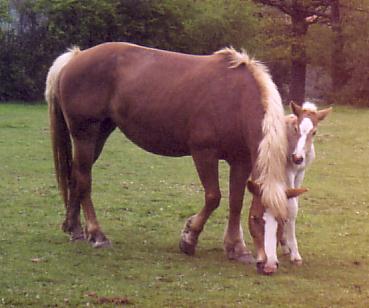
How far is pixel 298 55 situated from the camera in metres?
30.6

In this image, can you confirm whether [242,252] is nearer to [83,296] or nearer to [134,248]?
[134,248]

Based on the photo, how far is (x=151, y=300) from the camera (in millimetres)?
5656

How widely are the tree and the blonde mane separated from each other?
76.9 ft

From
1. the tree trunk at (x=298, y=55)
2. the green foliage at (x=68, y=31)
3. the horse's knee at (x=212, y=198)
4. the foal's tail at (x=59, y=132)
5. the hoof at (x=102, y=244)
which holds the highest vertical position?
the foal's tail at (x=59, y=132)

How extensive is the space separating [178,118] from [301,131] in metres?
1.08

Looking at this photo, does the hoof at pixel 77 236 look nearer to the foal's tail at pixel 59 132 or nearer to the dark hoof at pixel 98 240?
the dark hoof at pixel 98 240

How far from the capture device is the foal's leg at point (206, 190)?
23.2ft

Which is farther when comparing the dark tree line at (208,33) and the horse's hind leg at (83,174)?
the dark tree line at (208,33)

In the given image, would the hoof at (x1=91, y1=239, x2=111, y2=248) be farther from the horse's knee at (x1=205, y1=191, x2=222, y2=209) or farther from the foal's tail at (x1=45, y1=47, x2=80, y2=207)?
the horse's knee at (x1=205, y1=191, x2=222, y2=209)

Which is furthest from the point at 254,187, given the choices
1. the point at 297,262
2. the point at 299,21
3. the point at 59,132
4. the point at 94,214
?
the point at 299,21

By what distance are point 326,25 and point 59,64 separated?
24.5 m

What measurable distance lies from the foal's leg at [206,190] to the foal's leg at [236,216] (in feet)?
0.49

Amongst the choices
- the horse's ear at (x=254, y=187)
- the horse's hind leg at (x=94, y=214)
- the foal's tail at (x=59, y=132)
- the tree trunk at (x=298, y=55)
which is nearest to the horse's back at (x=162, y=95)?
the foal's tail at (x=59, y=132)

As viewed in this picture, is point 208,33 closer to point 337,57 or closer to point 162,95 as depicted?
point 337,57
